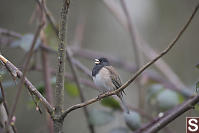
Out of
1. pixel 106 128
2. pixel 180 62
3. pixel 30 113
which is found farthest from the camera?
pixel 180 62

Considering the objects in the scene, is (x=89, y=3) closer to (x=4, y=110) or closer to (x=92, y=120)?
(x=92, y=120)

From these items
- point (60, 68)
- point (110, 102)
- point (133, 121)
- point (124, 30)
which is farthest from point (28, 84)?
point (124, 30)

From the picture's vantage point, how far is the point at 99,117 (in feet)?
5.87

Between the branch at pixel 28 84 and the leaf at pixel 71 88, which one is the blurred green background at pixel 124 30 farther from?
the branch at pixel 28 84

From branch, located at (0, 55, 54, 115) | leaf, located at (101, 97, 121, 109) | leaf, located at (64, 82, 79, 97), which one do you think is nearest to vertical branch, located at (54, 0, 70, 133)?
branch, located at (0, 55, 54, 115)

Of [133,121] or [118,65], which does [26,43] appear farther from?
[118,65]

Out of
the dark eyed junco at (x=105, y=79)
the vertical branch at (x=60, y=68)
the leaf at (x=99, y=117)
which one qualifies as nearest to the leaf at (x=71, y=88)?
the dark eyed junco at (x=105, y=79)

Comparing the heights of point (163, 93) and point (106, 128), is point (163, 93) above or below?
above

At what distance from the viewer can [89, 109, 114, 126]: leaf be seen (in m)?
1.76

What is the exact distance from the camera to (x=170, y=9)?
4309 millimetres

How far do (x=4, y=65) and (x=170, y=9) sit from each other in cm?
351

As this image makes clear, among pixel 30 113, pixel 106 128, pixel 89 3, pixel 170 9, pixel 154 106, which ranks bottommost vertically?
pixel 106 128

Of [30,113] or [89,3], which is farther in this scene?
[89,3]

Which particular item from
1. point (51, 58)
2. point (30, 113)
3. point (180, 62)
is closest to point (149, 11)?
point (180, 62)
